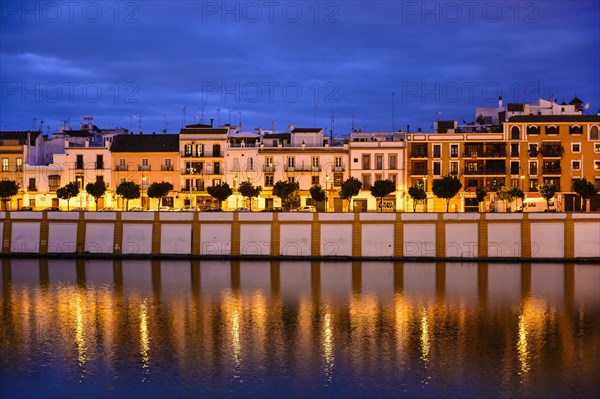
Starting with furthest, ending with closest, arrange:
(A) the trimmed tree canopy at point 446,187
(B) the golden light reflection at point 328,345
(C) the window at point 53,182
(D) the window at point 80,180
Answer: (D) the window at point 80,180
(C) the window at point 53,182
(A) the trimmed tree canopy at point 446,187
(B) the golden light reflection at point 328,345

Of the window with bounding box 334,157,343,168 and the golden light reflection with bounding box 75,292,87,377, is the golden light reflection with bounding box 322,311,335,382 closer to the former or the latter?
the golden light reflection with bounding box 75,292,87,377

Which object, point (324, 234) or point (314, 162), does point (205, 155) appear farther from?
point (324, 234)

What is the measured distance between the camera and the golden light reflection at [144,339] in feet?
80.7

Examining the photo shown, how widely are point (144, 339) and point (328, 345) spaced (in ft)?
22.4

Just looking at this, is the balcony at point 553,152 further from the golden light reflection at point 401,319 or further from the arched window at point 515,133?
the golden light reflection at point 401,319

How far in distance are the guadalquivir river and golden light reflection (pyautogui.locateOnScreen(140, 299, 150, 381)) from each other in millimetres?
67

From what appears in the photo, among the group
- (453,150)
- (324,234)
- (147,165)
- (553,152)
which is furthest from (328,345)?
(553,152)

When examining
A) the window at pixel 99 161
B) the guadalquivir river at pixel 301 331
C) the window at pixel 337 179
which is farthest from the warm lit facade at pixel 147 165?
the guadalquivir river at pixel 301 331

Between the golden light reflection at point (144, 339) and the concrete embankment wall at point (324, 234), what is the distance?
1373 centimetres

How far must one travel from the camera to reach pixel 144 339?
27969 millimetres

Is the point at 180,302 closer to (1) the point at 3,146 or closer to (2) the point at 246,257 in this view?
(2) the point at 246,257

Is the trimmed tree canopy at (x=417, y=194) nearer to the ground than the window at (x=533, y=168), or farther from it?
nearer to the ground

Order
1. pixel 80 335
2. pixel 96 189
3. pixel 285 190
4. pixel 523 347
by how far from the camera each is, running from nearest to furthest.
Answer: pixel 523 347 < pixel 80 335 < pixel 285 190 < pixel 96 189

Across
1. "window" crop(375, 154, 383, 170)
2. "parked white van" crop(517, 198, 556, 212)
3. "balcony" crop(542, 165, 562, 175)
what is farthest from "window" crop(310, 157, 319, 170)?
"balcony" crop(542, 165, 562, 175)
